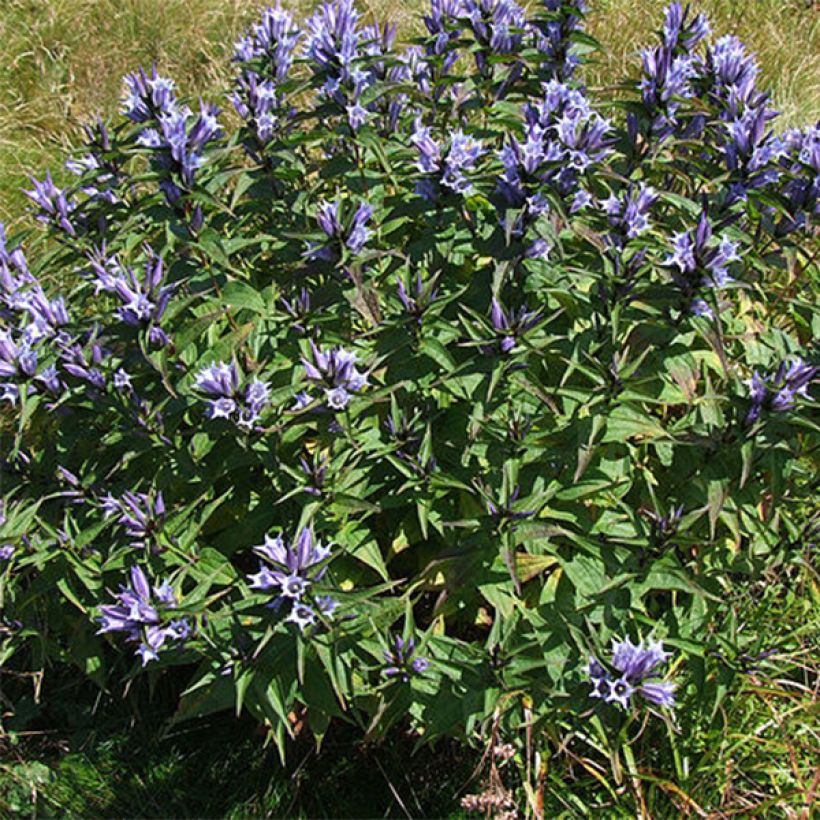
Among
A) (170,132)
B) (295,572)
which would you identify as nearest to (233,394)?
(295,572)

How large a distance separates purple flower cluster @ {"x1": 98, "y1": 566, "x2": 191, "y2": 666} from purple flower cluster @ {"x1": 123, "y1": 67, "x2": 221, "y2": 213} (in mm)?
1014

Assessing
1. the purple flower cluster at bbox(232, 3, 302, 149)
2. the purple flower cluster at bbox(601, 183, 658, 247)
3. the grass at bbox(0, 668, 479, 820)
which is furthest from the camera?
the grass at bbox(0, 668, 479, 820)

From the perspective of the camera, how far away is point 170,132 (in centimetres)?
243

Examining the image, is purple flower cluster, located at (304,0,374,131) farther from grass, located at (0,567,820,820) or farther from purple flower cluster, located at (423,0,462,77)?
grass, located at (0,567,820,820)

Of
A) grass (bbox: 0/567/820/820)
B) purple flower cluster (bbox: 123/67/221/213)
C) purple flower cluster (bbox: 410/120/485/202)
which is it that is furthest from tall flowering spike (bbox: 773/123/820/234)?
purple flower cluster (bbox: 123/67/221/213)

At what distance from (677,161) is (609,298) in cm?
78

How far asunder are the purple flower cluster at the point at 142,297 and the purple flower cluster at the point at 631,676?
1.41 metres

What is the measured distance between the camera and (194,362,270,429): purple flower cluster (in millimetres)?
2299

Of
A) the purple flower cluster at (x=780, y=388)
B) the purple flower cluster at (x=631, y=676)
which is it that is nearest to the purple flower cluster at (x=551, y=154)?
the purple flower cluster at (x=780, y=388)

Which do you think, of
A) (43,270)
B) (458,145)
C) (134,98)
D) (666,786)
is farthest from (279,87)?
(666,786)

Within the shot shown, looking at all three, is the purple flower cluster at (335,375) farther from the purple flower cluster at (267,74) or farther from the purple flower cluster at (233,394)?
the purple flower cluster at (267,74)

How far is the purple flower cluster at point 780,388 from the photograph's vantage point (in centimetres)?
235

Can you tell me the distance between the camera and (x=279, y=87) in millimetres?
2758

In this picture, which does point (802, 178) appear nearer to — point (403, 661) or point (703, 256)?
point (703, 256)
